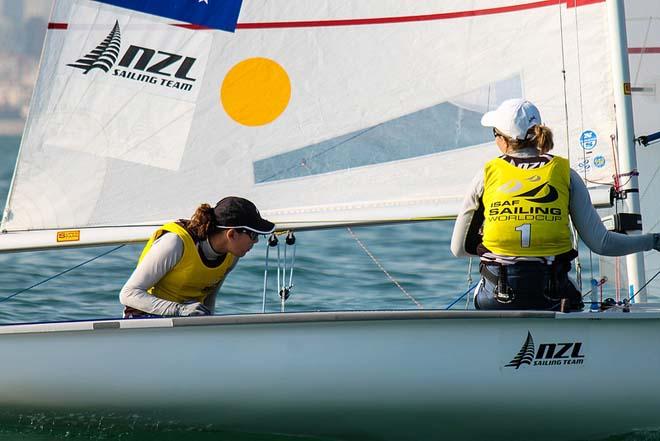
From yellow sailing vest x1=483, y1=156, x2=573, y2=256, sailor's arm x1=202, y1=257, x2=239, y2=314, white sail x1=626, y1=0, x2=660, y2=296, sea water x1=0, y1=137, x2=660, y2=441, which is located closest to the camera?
yellow sailing vest x1=483, y1=156, x2=573, y2=256

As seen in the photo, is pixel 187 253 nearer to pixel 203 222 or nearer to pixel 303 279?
pixel 203 222

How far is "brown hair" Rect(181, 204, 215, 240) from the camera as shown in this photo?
3.77 m

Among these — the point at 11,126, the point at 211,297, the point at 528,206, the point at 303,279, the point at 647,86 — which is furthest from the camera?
the point at 11,126

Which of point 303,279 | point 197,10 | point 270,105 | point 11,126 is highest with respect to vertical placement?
point 11,126

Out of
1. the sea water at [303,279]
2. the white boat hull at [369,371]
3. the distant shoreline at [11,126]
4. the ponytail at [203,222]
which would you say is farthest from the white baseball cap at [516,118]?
the distant shoreline at [11,126]

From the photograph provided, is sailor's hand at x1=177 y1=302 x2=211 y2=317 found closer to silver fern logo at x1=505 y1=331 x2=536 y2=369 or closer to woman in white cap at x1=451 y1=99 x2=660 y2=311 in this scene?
woman in white cap at x1=451 y1=99 x2=660 y2=311

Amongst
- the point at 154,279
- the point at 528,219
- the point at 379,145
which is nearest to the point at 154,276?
the point at 154,279

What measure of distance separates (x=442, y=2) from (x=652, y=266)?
120 cm

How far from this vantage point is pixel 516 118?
11.8ft

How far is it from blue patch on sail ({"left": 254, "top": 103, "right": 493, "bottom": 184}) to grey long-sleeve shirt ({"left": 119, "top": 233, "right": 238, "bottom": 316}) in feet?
2.10

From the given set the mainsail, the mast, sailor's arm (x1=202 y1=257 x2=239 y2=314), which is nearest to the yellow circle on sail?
the mainsail

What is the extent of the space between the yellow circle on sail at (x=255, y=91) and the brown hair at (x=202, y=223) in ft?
2.06

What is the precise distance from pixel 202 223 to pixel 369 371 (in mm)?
632

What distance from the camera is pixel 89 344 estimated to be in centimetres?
373
